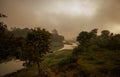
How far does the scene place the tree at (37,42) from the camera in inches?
1960

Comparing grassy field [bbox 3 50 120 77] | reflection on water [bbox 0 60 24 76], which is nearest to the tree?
grassy field [bbox 3 50 120 77]

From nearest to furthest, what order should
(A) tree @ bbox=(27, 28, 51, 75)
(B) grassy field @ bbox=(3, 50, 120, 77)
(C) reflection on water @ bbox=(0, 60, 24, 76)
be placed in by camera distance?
(B) grassy field @ bbox=(3, 50, 120, 77) < (A) tree @ bbox=(27, 28, 51, 75) < (C) reflection on water @ bbox=(0, 60, 24, 76)

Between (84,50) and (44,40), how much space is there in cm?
2583

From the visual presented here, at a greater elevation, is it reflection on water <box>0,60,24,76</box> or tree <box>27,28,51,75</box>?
tree <box>27,28,51,75</box>

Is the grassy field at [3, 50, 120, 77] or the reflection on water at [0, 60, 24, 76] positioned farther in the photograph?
the reflection on water at [0, 60, 24, 76]

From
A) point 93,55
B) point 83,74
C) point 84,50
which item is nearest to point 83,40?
point 84,50

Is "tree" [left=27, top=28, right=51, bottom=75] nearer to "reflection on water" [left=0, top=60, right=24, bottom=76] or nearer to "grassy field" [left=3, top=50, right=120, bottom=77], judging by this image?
"grassy field" [left=3, top=50, right=120, bottom=77]

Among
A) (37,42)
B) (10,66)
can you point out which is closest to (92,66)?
(37,42)

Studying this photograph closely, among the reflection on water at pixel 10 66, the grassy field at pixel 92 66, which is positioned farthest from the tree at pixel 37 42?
the reflection on water at pixel 10 66

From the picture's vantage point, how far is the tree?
1960 inches

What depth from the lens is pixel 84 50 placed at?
72.0 m

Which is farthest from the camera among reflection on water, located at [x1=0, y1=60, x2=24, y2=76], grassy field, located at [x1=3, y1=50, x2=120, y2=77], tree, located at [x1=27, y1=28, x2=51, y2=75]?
reflection on water, located at [x1=0, y1=60, x2=24, y2=76]

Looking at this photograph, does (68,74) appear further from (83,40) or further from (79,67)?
(83,40)

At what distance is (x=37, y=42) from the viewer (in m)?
50.2
